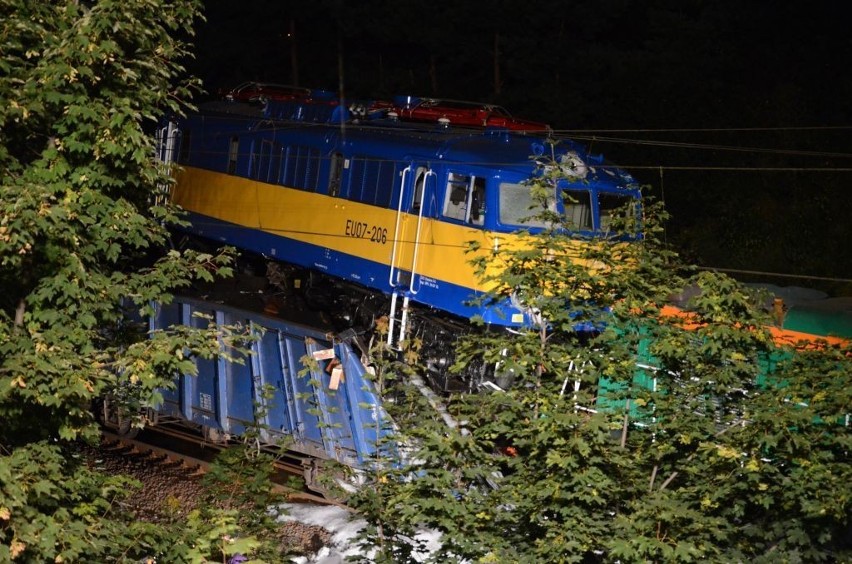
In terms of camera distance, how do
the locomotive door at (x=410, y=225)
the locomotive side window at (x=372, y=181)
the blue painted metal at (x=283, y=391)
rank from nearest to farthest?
the blue painted metal at (x=283, y=391), the locomotive door at (x=410, y=225), the locomotive side window at (x=372, y=181)

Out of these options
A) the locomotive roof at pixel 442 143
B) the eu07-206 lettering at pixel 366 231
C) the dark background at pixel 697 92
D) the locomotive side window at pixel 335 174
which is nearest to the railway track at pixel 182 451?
the eu07-206 lettering at pixel 366 231

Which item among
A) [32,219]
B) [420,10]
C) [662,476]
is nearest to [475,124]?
[662,476]

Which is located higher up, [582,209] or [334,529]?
[582,209]

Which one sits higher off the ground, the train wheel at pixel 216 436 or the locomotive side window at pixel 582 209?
the locomotive side window at pixel 582 209

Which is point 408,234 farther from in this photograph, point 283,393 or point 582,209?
point 283,393

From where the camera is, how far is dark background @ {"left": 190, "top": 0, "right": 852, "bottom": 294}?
2405 centimetres

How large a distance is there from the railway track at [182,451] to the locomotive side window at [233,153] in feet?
16.7

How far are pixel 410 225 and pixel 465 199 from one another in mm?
1147

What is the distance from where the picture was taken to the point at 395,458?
10.1m

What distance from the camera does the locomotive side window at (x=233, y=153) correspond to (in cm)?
2072

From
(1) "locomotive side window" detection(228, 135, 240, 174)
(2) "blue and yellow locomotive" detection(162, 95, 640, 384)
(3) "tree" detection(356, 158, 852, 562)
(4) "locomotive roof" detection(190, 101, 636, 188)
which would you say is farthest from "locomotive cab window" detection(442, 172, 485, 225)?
(1) "locomotive side window" detection(228, 135, 240, 174)

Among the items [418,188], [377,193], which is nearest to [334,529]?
[418,188]

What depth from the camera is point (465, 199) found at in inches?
604

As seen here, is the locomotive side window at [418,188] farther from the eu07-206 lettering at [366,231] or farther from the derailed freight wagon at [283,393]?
the derailed freight wagon at [283,393]
